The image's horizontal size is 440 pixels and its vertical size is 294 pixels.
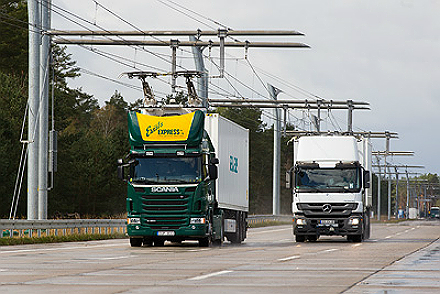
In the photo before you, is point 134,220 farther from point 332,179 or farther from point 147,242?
point 332,179

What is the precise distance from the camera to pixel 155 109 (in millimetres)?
28531

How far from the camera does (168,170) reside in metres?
27.7

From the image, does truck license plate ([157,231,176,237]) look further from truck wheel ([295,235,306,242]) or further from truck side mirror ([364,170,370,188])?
truck side mirror ([364,170,370,188])

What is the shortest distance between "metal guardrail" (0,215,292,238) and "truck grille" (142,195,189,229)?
5.02m

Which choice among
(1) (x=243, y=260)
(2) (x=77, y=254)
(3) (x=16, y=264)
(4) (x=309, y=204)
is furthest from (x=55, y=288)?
(4) (x=309, y=204)

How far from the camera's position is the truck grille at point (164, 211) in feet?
91.0

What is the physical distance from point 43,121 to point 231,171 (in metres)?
6.76

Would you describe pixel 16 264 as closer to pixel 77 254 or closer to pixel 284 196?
pixel 77 254

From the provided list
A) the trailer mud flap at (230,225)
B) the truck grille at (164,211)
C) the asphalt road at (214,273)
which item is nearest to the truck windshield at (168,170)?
the truck grille at (164,211)

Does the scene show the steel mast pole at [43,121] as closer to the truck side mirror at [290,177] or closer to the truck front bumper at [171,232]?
the truck front bumper at [171,232]

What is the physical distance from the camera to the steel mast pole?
3322 cm

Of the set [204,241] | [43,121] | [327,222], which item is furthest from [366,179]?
[43,121]

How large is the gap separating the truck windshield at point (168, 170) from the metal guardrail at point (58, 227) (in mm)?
5163

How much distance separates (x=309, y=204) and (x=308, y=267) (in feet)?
51.6
